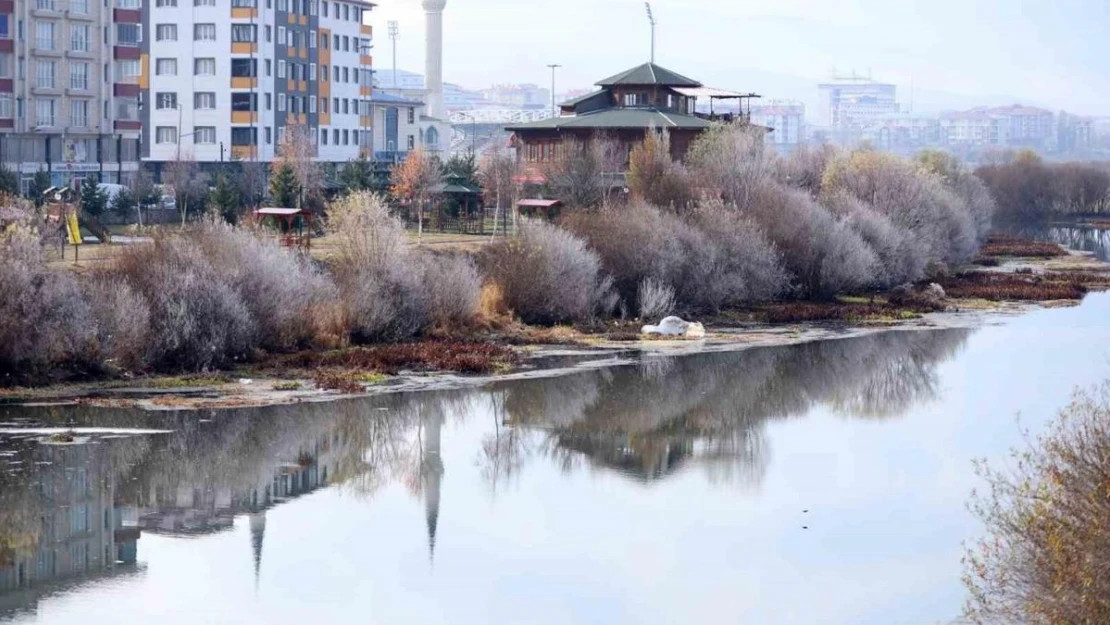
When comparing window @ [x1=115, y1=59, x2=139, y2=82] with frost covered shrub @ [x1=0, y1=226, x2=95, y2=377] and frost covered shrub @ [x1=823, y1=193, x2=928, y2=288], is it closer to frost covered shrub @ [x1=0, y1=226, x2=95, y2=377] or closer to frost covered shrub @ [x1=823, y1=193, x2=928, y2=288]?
frost covered shrub @ [x1=823, y1=193, x2=928, y2=288]

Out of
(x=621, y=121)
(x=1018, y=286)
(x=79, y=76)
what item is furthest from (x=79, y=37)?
(x=1018, y=286)

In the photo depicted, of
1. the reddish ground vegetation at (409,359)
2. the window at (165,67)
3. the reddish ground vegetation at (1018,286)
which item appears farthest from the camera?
the window at (165,67)

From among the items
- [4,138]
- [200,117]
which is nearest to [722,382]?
[4,138]

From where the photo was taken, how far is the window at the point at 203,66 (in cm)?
7788

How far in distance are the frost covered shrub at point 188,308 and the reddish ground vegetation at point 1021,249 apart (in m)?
42.3

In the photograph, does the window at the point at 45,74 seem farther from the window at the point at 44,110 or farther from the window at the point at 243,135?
the window at the point at 243,135

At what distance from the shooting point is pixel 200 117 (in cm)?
7812

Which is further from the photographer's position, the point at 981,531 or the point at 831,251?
the point at 831,251

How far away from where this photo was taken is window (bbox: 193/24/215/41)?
7762 centimetres

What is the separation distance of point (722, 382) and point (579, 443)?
6801mm

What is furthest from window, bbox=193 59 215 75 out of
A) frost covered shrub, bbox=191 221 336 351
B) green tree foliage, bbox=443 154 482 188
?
frost covered shrub, bbox=191 221 336 351

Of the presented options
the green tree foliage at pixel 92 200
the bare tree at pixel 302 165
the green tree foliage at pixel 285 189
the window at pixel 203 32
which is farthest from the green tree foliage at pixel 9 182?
the window at pixel 203 32

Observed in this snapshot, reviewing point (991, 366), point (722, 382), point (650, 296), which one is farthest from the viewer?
point (650, 296)

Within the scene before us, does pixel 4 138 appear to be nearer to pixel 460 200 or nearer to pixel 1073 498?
pixel 460 200
